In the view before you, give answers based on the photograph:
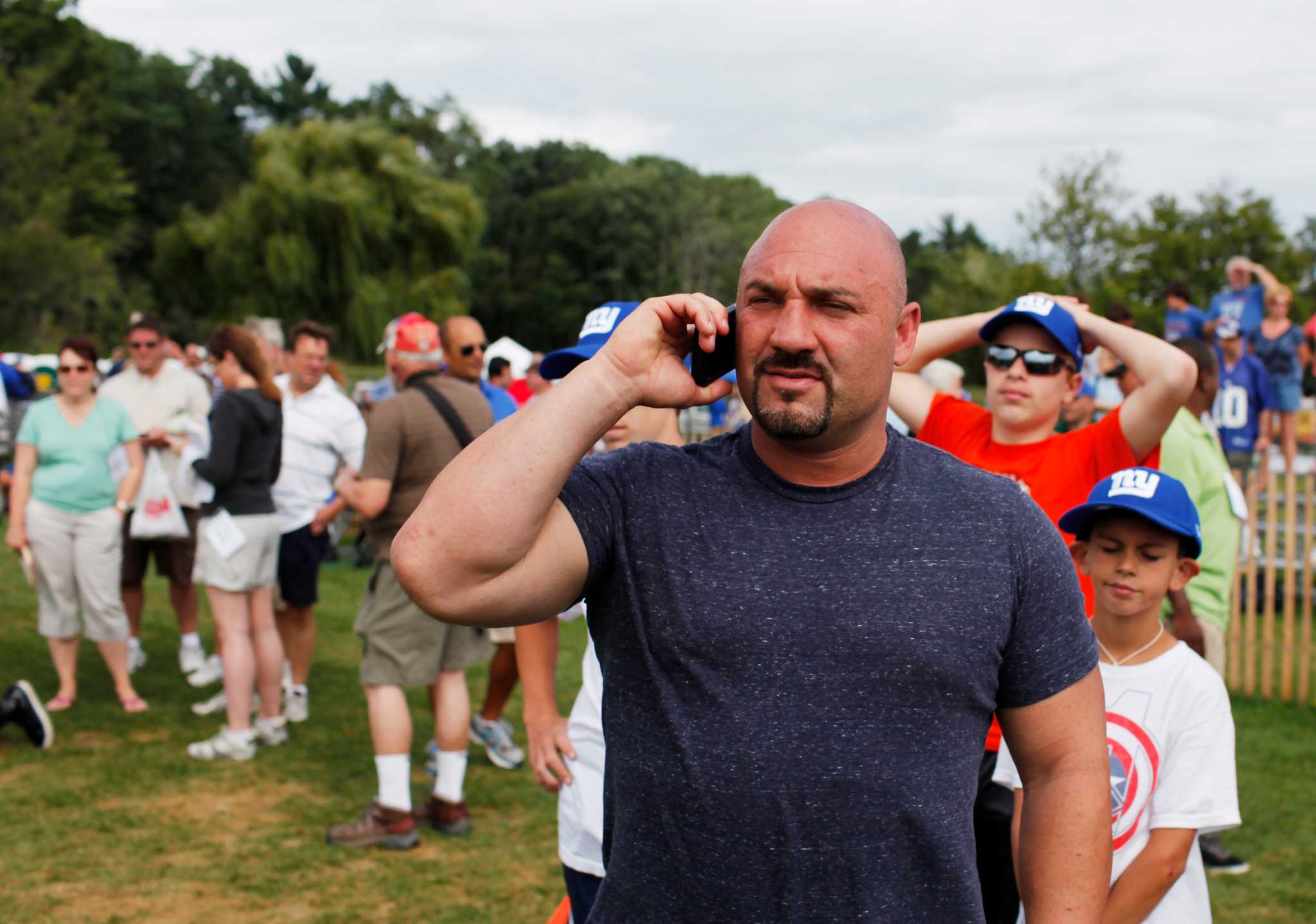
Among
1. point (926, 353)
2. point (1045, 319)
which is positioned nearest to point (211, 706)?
point (926, 353)

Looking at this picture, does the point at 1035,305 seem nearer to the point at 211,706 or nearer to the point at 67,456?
the point at 67,456

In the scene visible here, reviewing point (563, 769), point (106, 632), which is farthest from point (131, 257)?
point (563, 769)

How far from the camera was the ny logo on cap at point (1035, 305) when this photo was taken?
3.48 metres

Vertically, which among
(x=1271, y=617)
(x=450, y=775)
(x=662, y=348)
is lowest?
(x=450, y=775)

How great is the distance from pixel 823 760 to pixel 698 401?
63 cm

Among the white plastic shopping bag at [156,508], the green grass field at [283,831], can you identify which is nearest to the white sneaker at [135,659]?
the green grass field at [283,831]

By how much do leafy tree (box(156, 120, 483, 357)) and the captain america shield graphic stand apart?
35361 millimetres

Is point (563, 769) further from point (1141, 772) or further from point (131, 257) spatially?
point (131, 257)

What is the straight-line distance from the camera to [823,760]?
181 centimetres

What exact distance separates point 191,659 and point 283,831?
3248 mm

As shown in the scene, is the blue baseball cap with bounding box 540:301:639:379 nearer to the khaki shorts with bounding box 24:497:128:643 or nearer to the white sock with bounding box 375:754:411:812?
the white sock with bounding box 375:754:411:812

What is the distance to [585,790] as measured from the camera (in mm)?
3346

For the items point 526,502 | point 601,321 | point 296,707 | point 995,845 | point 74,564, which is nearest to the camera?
point 526,502

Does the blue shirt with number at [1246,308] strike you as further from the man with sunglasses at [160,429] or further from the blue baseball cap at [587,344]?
the blue baseball cap at [587,344]
